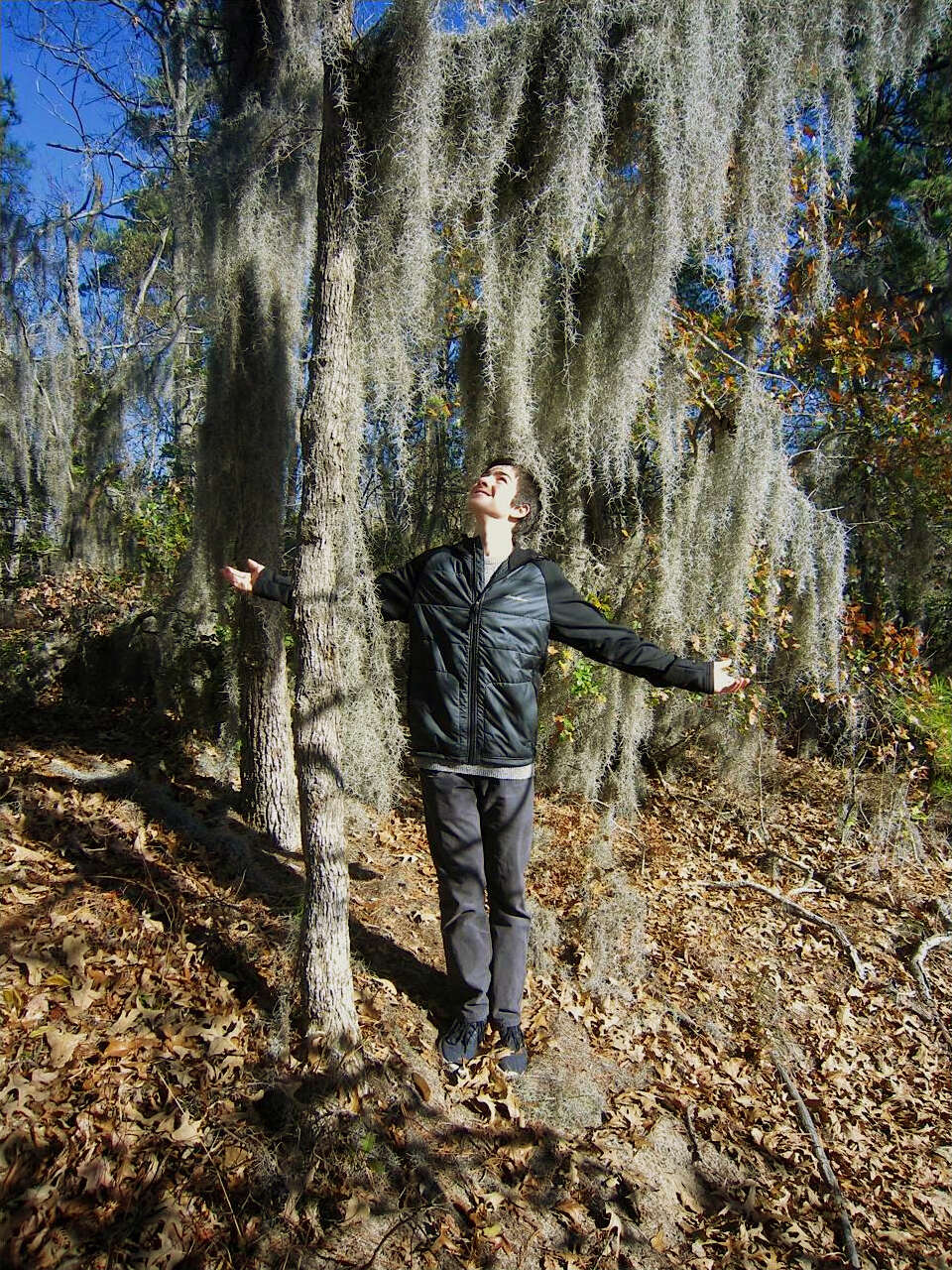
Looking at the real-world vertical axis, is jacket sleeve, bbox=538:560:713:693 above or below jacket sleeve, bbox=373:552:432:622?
below

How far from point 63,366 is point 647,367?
363 inches

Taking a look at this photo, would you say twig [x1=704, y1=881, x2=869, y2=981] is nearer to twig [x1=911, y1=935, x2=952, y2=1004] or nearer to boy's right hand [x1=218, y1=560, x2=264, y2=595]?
twig [x1=911, y1=935, x2=952, y2=1004]

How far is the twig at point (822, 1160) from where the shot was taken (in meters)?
2.35

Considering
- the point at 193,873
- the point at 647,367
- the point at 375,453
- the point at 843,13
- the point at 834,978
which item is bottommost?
the point at 834,978

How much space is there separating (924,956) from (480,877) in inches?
128

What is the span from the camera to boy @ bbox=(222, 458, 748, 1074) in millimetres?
2430

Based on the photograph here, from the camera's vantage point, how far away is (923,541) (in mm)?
6910

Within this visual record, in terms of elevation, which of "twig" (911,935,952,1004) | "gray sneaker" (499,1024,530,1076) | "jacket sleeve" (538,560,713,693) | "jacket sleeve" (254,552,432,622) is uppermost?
"jacket sleeve" (254,552,432,622)

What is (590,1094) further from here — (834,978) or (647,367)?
(647,367)

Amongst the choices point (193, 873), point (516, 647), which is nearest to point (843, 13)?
point (516, 647)

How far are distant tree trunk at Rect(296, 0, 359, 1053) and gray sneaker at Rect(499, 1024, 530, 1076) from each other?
544mm

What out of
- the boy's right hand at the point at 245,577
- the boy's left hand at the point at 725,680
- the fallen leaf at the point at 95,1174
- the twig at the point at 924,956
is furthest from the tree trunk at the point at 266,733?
the twig at the point at 924,956

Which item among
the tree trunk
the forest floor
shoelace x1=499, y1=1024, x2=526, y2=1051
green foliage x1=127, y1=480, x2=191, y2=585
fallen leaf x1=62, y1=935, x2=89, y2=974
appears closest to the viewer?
the forest floor

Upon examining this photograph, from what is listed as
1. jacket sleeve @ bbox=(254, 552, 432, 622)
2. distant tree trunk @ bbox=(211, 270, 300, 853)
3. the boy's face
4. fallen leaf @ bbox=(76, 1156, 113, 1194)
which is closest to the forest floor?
fallen leaf @ bbox=(76, 1156, 113, 1194)
